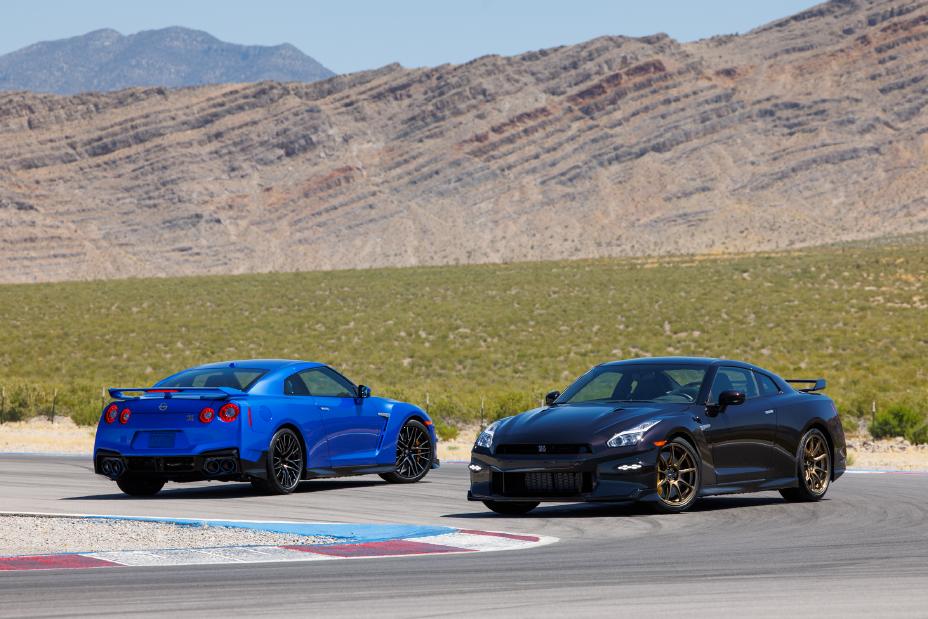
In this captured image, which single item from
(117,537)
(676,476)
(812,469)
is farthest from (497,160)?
(117,537)

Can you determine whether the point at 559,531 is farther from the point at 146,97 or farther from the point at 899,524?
the point at 146,97

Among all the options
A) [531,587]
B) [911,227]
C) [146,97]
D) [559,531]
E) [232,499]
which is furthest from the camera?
[146,97]

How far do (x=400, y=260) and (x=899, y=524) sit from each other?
11197 cm

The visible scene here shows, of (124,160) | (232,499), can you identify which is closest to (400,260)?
(124,160)

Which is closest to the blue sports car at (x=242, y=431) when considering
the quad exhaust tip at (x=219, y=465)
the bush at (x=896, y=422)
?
the quad exhaust tip at (x=219, y=465)

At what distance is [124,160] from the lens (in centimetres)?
13650

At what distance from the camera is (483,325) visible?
61469 millimetres

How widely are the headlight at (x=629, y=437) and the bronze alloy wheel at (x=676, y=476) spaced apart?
0.23m

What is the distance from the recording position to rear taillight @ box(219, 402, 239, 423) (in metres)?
13.7

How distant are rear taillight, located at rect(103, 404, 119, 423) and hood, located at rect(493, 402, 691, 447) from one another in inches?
158

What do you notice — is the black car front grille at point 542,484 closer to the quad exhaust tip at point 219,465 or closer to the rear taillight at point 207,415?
the quad exhaust tip at point 219,465

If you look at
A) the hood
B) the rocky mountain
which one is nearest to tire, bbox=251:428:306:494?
the hood

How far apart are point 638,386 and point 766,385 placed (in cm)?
148

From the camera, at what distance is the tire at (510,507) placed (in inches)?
504
